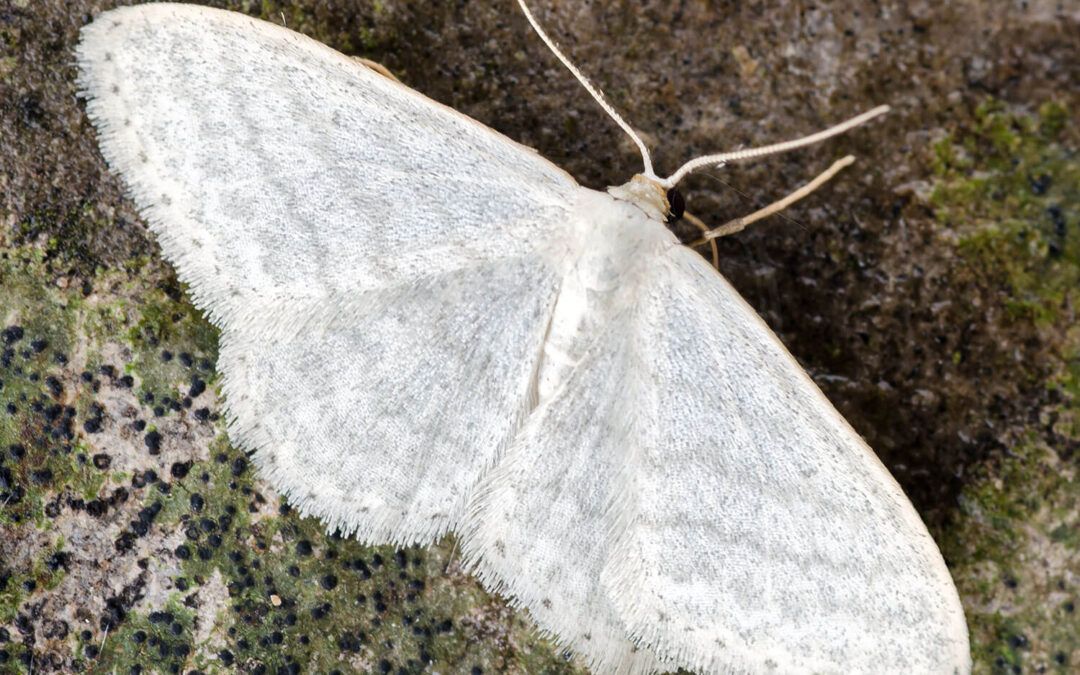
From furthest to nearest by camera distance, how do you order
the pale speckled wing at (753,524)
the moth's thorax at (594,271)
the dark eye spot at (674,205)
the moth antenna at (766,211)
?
the moth antenna at (766,211) < the dark eye spot at (674,205) < the moth's thorax at (594,271) < the pale speckled wing at (753,524)

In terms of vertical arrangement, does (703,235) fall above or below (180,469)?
above

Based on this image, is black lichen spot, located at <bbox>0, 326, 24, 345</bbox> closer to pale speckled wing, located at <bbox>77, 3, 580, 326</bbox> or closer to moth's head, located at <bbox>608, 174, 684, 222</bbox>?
pale speckled wing, located at <bbox>77, 3, 580, 326</bbox>

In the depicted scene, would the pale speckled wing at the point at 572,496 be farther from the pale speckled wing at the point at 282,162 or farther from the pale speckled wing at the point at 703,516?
the pale speckled wing at the point at 282,162

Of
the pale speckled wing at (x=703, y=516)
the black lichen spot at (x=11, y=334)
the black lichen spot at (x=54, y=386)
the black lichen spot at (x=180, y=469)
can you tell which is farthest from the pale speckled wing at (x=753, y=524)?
the black lichen spot at (x=11, y=334)

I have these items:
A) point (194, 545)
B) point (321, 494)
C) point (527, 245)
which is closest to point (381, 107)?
point (527, 245)

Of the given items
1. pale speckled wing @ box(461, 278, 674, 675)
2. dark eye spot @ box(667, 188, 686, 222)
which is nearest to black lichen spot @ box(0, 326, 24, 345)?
pale speckled wing @ box(461, 278, 674, 675)

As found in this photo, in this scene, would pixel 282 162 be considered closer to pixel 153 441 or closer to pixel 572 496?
pixel 153 441

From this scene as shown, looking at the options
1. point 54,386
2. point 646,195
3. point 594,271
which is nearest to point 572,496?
point 594,271
